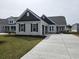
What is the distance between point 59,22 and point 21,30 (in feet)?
67.0

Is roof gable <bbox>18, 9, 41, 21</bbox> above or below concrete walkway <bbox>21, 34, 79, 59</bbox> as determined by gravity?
above

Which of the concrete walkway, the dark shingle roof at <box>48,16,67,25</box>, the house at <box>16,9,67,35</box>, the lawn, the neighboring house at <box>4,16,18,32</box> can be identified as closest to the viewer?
the concrete walkway

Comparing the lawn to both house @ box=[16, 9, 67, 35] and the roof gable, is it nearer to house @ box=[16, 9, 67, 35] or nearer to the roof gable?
house @ box=[16, 9, 67, 35]

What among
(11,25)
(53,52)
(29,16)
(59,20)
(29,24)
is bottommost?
(53,52)

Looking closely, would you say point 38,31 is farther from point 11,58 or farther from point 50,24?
point 11,58

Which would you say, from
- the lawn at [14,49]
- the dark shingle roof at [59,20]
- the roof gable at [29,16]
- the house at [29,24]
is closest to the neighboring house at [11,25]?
the dark shingle roof at [59,20]

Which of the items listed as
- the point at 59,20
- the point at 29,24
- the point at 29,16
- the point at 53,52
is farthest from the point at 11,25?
the point at 53,52

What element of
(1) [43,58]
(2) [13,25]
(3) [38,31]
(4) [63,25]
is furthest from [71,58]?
(2) [13,25]

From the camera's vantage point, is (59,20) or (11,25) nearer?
(59,20)

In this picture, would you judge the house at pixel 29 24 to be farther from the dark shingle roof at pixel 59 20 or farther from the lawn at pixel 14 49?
the dark shingle roof at pixel 59 20

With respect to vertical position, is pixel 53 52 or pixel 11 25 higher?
pixel 11 25

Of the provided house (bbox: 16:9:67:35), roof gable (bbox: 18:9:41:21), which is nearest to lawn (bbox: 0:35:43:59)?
house (bbox: 16:9:67:35)

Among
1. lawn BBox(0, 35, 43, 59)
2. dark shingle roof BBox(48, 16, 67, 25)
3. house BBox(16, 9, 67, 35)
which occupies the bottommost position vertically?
lawn BBox(0, 35, 43, 59)

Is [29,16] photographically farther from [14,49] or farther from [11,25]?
[11,25]
